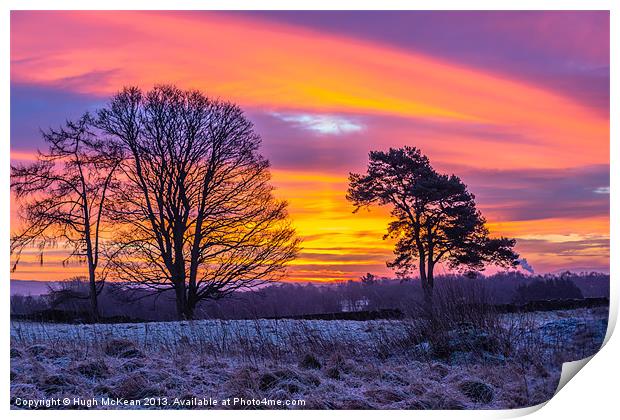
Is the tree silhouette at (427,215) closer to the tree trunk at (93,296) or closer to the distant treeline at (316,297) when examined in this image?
the distant treeline at (316,297)

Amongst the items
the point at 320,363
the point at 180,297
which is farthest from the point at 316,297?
the point at 320,363

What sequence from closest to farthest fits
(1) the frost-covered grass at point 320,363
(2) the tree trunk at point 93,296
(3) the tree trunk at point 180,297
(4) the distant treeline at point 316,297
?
(1) the frost-covered grass at point 320,363, (4) the distant treeline at point 316,297, (2) the tree trunk at point 93,296, (3) the tree trunk at point 180,297

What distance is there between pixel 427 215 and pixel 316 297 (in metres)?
7.42

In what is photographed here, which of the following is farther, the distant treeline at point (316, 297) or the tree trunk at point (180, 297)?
the tree trunk at point (180, 297)

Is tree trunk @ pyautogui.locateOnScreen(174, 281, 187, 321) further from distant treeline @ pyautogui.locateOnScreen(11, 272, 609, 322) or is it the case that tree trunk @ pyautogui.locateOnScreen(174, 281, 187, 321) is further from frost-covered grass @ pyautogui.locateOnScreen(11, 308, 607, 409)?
frost-covered grass @ pyautogui.locateOnScreen(11, 308, 607, 409)

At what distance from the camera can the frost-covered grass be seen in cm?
1033

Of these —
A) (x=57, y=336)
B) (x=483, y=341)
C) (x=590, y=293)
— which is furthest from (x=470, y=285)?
(x=57, y=336)

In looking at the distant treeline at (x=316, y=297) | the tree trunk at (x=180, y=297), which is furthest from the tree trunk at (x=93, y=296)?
the tree trunk at (x=180, y=297)

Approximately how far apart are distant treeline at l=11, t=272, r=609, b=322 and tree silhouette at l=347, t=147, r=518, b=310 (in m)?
2.23

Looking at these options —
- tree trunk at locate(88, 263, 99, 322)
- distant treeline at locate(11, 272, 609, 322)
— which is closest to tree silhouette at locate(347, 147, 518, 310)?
distant treeline at locate(11, 272, 609, 322)

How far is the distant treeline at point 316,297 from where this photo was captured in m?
13.3

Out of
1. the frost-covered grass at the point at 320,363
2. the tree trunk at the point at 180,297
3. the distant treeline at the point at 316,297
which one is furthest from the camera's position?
the tree trunk at the point at 180,297

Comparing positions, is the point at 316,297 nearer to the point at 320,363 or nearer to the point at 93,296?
the point at 320,363

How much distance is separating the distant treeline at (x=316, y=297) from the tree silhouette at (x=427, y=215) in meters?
2.23
